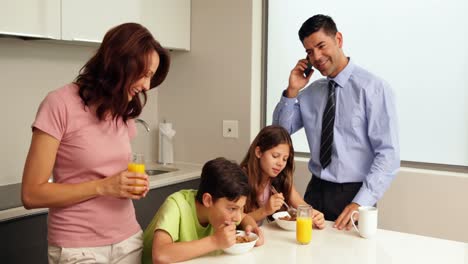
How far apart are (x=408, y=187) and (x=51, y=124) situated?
78.2 inches

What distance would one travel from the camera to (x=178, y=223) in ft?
5.41

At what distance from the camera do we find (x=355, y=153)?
2.24 meters

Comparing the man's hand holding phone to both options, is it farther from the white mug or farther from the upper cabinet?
the upper cabinet

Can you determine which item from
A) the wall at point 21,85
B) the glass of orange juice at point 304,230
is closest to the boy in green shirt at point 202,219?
the glass of orange juice at point 304,230

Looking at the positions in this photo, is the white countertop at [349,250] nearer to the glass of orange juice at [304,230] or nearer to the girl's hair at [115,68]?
the glass of orange juice at [304,230]

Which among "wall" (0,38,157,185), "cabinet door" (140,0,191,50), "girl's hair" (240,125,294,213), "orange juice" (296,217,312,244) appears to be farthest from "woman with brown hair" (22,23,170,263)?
"cabinet door" (140,0,191,50)

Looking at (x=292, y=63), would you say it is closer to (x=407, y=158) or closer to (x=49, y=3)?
(x=407, y=158)

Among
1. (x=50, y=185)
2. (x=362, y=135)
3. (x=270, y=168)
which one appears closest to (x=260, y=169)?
(x=270, y=168)

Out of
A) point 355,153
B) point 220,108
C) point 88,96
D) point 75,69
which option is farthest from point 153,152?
point 88,96

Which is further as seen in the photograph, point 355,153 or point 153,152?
point 153,152

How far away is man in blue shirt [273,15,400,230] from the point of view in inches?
85.0

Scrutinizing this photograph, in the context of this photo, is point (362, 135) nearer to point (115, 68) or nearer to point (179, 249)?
point (179, 249)

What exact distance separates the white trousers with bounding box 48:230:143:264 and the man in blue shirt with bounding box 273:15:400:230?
3.16ft

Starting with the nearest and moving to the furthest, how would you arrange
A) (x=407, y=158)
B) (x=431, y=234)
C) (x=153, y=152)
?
(x=431, y=234) → (x=407, y=158) → (x=153, y=152)
